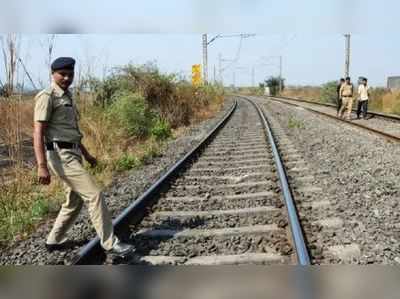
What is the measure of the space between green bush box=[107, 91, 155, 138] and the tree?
65784 millimetres

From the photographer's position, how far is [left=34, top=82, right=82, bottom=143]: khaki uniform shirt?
12.5 feet

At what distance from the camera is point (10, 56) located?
518 centimetres

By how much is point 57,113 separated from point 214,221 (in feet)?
6.50

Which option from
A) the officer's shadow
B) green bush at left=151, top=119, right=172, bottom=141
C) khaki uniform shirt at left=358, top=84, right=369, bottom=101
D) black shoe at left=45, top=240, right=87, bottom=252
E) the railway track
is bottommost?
black shoe at left=45, top=240, right=87, bottom=252

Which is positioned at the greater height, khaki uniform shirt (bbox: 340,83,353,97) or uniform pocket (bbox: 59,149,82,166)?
khaki uniform shirt (bbox: 340,83,353,97)

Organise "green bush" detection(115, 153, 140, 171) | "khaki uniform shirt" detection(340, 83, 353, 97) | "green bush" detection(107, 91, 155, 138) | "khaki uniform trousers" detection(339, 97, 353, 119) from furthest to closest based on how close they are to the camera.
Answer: "khaki uniform trousers" detection(339, 97, 353, 119) < "khaki uniform shirt" detection(340, 83, 353, 97) < "green bush" detection(107, 91, 155, 138) < "green bush" detection(115, 153, 140, 171)

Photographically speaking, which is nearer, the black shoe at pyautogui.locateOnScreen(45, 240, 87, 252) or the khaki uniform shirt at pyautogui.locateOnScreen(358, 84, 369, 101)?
the black shoe at pyautogui.locateOnScreen(45, 240, 87, 252)

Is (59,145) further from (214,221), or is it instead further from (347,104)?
(347,104)

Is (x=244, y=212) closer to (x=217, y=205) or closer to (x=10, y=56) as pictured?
(x=217, y=205)

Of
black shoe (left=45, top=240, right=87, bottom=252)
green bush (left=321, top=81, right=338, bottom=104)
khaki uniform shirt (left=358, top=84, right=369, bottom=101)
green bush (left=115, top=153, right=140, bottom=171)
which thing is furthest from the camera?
green bush (left=321, top=81, right=338, bottom=104)

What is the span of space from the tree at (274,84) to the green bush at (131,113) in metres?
65.8

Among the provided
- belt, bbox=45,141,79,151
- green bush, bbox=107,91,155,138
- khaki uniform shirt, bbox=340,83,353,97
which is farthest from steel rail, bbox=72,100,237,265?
khaki uniform shirt, bbox=340,83,353,97

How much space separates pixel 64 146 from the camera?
400cm

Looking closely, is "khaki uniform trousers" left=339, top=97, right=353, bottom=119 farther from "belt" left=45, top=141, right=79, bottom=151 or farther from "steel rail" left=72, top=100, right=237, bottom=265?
"belt" left=45, top=141, right=79, bottom=151
